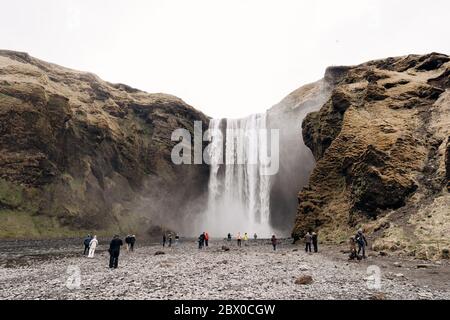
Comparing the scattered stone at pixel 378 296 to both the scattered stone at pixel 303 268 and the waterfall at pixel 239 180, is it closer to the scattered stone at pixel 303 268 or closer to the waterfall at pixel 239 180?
the scattered stone at pixel 303 268

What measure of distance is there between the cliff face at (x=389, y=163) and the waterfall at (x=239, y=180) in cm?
3412

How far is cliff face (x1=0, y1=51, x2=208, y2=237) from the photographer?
65312 millimetres

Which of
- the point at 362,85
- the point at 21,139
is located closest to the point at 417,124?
the point at 362,85

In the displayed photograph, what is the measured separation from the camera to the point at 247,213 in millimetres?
80000

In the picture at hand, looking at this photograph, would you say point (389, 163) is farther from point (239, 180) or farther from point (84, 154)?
point (84, 154)

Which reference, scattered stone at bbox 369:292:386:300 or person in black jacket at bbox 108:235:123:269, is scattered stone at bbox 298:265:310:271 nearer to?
scattered stone at bbox 369:292:386:300

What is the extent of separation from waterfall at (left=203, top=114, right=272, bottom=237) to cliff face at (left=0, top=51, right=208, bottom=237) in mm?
6219

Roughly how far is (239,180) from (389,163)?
52848mm

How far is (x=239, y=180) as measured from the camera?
273 feet

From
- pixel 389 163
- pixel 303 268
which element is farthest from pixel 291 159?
pixel 303 268

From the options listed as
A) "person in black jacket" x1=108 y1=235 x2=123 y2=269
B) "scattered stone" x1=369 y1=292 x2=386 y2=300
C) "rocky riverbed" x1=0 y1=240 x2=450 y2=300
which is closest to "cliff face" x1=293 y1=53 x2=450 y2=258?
"rocky riverbed" x1=0 y1=240 x2=450 y2=300

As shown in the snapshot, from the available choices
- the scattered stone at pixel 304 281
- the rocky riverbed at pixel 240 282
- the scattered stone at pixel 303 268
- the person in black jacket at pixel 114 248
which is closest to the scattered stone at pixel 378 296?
the rocky riverbed at pixel 240 282

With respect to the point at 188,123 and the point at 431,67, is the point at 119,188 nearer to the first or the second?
the point at 188,123

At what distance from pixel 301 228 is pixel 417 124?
16516mm
